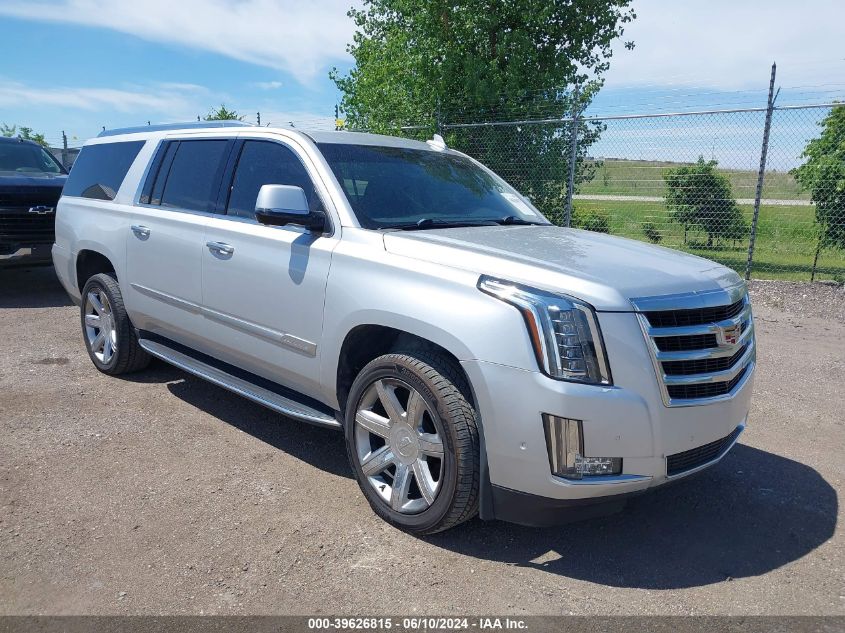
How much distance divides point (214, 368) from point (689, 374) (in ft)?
9.63

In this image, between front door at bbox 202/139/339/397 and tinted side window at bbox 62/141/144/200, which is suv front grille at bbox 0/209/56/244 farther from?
front door at bbox 202/139/339/397

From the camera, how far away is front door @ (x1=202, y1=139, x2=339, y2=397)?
3.70 m

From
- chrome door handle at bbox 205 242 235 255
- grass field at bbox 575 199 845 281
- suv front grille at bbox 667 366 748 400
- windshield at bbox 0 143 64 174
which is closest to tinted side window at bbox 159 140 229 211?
chrome door handle at bbox 205 242 235 255

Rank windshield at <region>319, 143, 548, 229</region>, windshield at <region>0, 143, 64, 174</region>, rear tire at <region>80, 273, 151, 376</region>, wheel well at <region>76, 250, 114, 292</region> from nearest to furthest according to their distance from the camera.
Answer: windshield at <region>319, 143, 548, 229</region>
rear tire at <region>80, 273, 151, 376</region>
wheel well at <region>76, 250, 114, 292</region>
windshield at <region>0, 143, 64, 174</region>

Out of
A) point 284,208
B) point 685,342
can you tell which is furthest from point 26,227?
point 685,342

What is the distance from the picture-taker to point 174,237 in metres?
4.66

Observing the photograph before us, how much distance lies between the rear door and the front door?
166 millimetres

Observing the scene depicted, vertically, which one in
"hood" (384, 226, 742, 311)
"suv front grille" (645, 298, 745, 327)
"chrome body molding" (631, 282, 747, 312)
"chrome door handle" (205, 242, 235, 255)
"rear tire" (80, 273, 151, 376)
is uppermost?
"hood" (384, 226, 742, 311)

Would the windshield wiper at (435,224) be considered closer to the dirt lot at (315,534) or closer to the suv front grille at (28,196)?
the dirt lot at (315,534)

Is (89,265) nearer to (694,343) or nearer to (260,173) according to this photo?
(260,173)

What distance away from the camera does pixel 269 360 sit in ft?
13.1

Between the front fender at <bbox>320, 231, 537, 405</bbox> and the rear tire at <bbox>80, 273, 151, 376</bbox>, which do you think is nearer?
the front fender at <bbox>320, 231, 537, 405</bbox>

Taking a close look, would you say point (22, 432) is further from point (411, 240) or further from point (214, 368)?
point (411, 240)

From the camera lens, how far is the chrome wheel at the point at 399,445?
A: 10.4 feet
